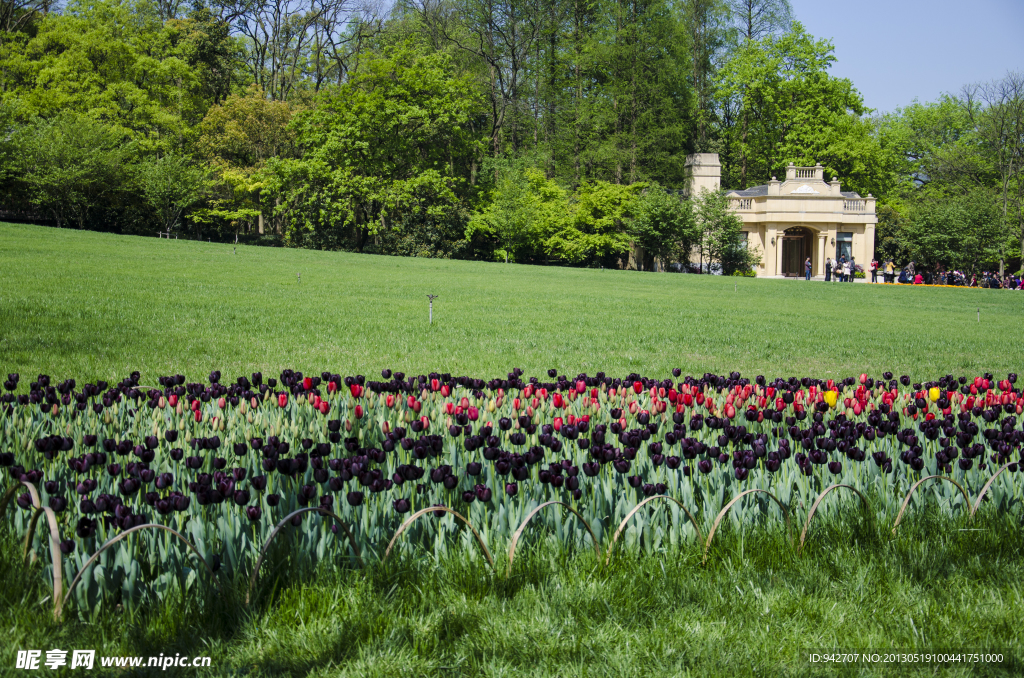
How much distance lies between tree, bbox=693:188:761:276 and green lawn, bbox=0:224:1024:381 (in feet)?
61.4

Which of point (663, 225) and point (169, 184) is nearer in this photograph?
point (169, 184)

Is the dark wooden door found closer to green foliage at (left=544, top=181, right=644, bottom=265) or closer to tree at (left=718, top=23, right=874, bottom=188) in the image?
tree at (left=718, top=23, right=874, bottom=188)

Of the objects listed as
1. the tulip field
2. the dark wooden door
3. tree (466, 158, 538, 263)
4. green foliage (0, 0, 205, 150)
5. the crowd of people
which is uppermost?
green foliage (0, 0, 205, 150)

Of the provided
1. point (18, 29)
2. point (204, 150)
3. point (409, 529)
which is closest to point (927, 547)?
point (409, 529)

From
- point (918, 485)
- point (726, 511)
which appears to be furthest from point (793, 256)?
point (726, 511)

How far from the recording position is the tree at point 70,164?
112 ft

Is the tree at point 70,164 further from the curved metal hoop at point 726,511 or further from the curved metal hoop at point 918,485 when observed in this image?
the curved metal hoop at point 918,485

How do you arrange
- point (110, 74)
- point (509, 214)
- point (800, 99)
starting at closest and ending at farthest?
point (509, 214) → point (110, 74) → point (800, 99)

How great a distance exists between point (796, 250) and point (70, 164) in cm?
4492

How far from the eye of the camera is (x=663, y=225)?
43.2 meters

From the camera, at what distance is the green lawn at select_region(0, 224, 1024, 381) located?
358 inches

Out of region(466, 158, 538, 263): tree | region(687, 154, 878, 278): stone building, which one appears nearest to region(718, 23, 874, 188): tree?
region(687, 154, 878, 278): stone building

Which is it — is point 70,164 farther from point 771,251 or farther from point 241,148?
point 771,251

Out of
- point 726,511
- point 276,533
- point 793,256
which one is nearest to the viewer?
point 276,533
